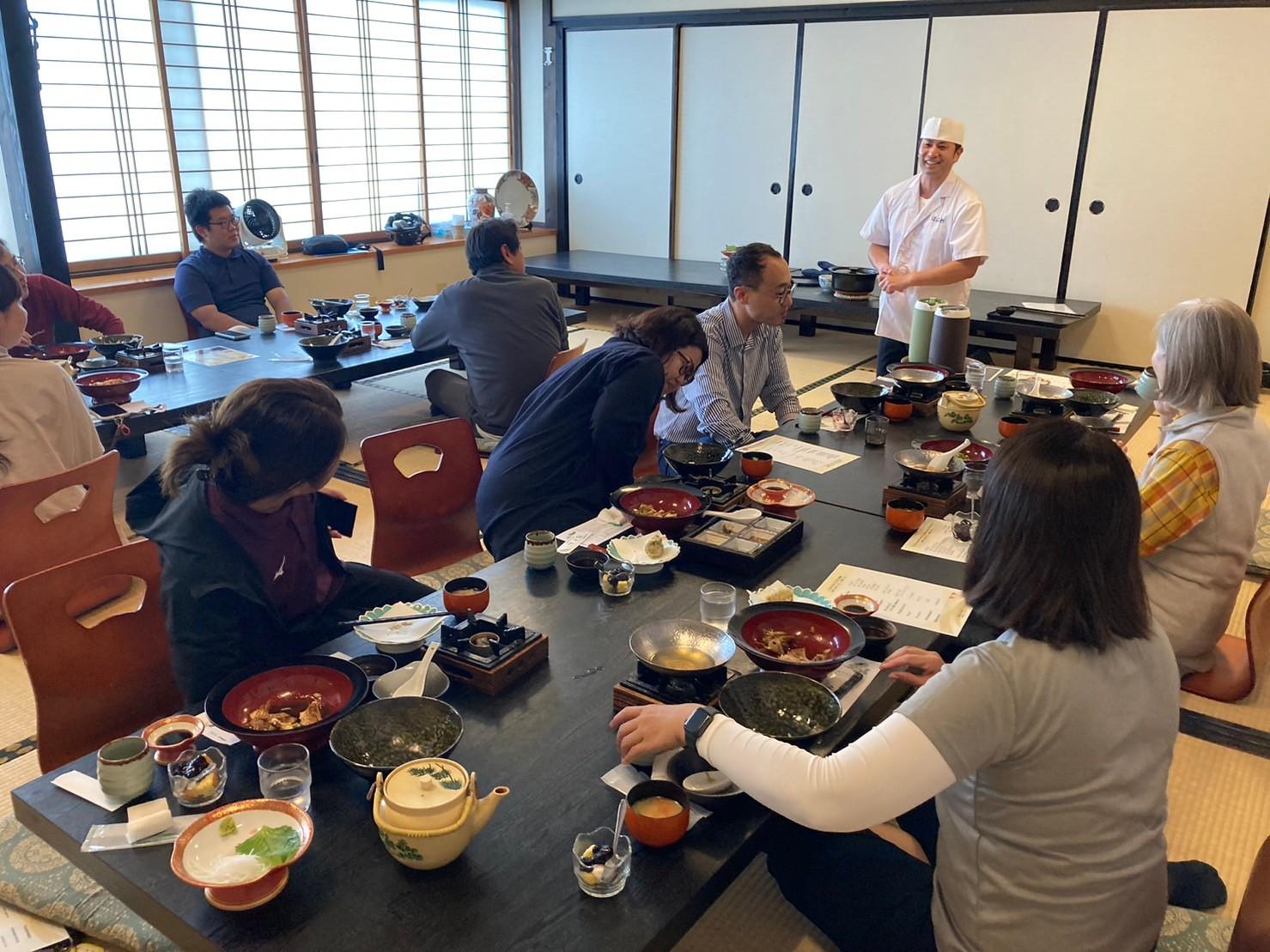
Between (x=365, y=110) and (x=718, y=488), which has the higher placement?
(x=365, y=110)

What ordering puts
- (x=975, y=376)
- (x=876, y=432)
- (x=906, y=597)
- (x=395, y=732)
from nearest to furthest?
(x=395, y=732) < (x=906, y=597) < (x=876, y=432) < (x=975, y=376)

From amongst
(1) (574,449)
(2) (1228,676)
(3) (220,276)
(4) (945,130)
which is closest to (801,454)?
(1) (574,449)

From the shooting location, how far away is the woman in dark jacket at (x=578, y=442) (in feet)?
8.23

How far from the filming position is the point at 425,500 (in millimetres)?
2717

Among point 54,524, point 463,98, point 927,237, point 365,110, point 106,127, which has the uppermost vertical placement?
point 463,98

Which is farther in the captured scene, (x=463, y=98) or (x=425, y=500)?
(x=463, y=98)

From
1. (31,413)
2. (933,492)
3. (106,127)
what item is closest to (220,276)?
(106,127)

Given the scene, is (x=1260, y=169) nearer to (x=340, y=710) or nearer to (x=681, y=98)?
(x=681, y=98)

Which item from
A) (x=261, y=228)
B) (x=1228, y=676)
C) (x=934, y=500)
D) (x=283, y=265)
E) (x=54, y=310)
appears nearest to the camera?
(x=934, y=500)

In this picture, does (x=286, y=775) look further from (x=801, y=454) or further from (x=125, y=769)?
(x=801, y=454)

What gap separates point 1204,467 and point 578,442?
149 centimetres

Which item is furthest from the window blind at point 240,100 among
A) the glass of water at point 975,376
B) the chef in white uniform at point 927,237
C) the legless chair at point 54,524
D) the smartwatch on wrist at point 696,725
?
the smartwatch on wrist at point 696,725

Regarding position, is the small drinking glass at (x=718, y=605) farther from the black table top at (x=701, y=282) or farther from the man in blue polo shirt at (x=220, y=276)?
the black table top at (x=701, y=282)

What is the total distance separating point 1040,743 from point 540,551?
1094 mm
